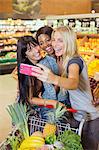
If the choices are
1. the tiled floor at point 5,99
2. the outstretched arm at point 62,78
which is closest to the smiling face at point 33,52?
the outstretched arm at point 62,78

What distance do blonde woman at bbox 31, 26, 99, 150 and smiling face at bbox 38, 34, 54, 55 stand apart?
0.59 metres

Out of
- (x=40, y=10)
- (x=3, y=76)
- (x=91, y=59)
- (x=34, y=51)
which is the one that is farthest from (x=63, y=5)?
(x=34, y=51)

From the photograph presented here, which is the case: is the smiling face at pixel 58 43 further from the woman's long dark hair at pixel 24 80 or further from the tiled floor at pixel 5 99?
the tiled floor at pixel 5 99

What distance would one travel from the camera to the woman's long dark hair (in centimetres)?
254

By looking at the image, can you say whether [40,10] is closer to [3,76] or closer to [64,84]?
[3,76]

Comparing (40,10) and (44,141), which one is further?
(40,10)

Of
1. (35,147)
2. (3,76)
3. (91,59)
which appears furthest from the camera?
(3,76)

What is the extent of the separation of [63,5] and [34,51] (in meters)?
9.76

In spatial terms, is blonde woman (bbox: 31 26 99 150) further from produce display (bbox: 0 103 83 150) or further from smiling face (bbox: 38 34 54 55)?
smiling face (bbox: 38 34 54 55)

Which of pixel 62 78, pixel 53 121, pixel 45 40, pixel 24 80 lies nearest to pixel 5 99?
pixel 45 40

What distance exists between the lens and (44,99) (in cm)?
257

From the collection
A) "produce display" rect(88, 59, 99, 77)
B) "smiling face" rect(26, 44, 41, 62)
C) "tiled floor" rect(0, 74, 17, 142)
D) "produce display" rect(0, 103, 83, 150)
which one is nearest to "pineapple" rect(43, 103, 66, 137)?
"produce display" rect(0, 103, 83, 150)

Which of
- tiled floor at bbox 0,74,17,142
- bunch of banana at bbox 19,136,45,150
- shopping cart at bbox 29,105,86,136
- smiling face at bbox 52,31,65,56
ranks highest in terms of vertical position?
smiling face at bbox 52,31,65,56

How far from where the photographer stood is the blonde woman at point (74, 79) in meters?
2.17
